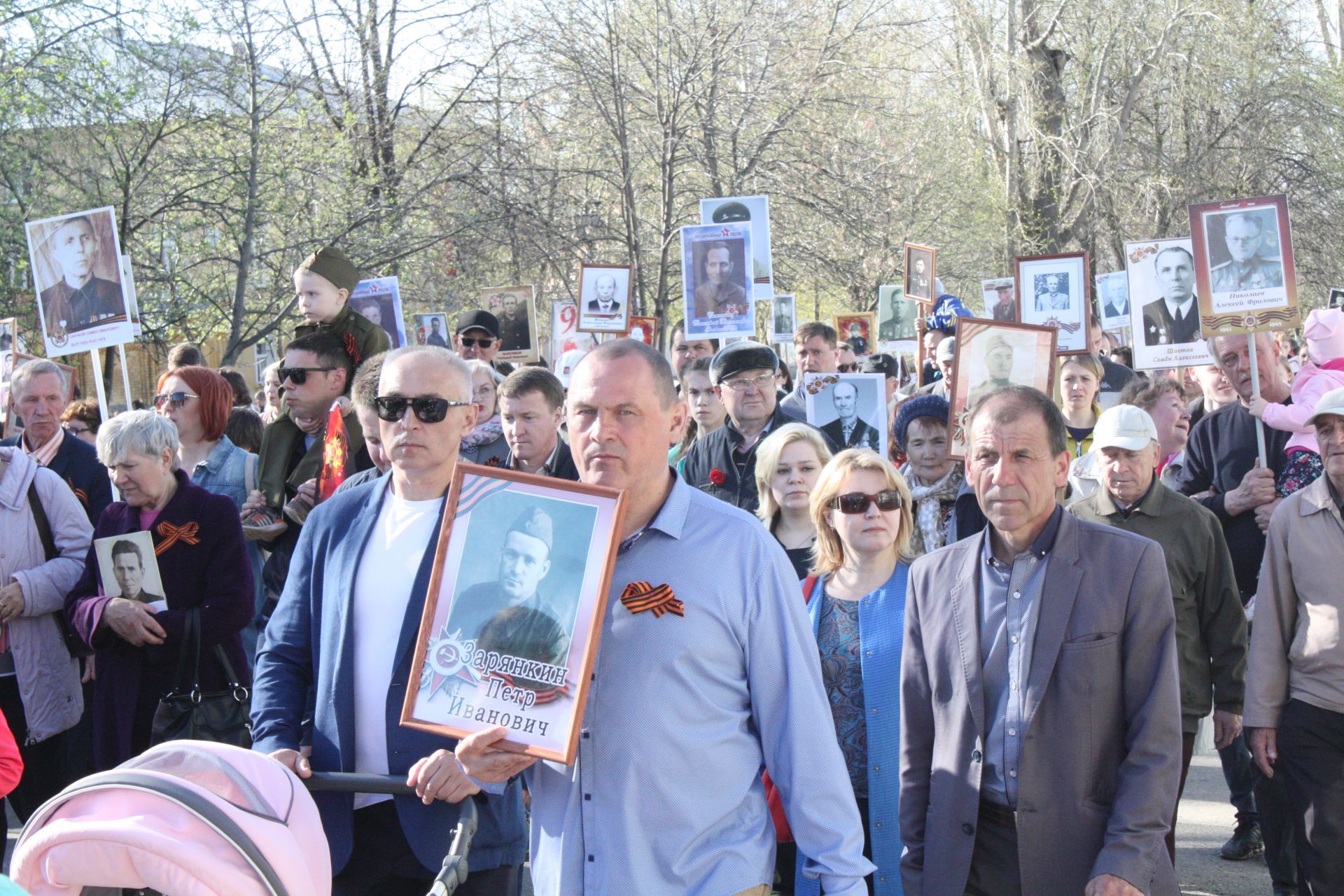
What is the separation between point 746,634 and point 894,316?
616 inches

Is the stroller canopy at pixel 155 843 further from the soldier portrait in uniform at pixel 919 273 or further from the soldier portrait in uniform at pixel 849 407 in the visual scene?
the soldier portrait in uniform at pixel 919 273

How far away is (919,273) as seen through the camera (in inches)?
567

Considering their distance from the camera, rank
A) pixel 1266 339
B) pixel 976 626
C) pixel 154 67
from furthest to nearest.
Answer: pixel 154 67
pixel 1266 339
pixel 976 626

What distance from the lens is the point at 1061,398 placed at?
8.79 meters

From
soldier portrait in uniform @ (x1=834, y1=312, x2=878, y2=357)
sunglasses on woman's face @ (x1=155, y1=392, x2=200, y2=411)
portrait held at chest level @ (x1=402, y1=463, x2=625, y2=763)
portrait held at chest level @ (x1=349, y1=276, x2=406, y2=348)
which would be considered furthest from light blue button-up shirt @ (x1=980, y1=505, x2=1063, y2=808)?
soldier portrait in uniform @ (x1=834, y1=312, x2=878, y2=357)

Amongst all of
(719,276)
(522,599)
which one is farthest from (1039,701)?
(719,276)

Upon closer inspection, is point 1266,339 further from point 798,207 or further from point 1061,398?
point 798,207

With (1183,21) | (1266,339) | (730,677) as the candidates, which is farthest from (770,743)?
(1183,21)

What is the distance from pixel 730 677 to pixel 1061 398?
641cm

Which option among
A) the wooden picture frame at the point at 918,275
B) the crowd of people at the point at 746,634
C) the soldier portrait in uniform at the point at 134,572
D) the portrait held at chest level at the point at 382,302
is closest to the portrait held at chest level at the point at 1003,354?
the crowd of people at the point at 746,634

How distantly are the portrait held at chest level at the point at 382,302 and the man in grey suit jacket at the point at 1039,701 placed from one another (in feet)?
23.3

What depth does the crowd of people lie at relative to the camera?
2.90 metres

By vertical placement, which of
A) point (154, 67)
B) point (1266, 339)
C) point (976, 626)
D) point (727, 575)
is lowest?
point (976, 626)

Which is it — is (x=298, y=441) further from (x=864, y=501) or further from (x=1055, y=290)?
(x=1055, y=290)
